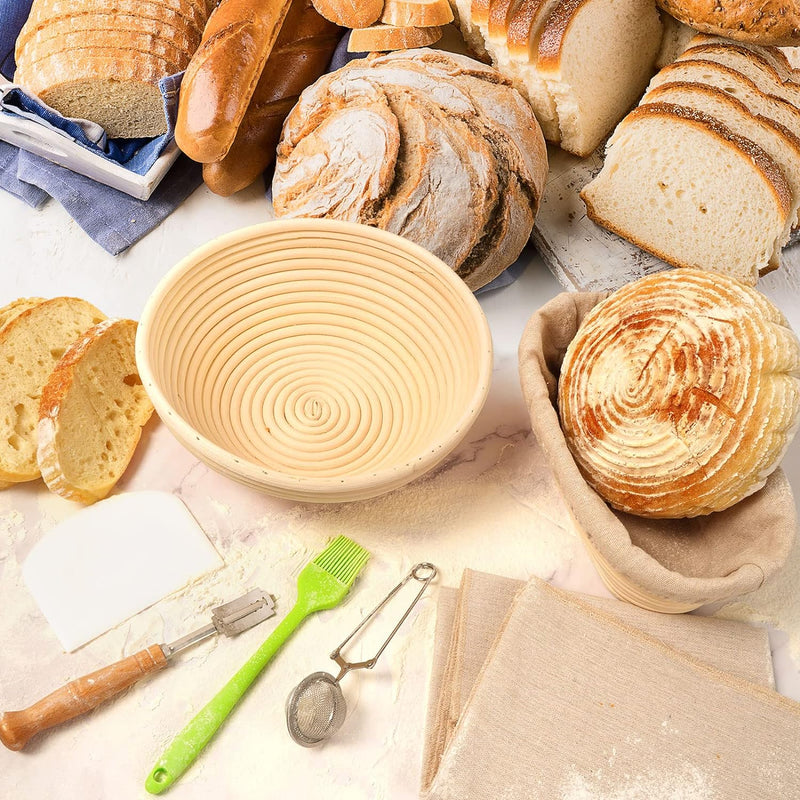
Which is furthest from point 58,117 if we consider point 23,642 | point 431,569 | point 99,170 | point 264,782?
point 264,782

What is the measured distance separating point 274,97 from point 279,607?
1055mm

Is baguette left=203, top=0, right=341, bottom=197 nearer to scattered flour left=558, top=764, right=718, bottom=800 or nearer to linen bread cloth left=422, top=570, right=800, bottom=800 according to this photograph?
linen bread cloth left=422, top=570, right=800, bottom=800

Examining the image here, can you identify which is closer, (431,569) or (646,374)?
(646,374)

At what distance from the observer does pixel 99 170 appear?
1.67m

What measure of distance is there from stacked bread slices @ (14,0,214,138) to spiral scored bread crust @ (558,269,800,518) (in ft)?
3.52

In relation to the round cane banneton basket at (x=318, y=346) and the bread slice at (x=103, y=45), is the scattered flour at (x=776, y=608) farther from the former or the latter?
the bread slice at (x=103, y=45)

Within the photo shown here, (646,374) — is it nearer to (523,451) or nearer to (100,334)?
(523,451)

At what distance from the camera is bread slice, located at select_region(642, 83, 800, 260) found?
1.49 metres

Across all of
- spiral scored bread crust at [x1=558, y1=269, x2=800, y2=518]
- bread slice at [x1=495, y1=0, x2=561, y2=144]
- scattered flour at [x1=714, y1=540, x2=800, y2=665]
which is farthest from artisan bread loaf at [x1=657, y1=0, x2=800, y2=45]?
scattered flour at [x1=714, y1=540, x2=800, y2=665]

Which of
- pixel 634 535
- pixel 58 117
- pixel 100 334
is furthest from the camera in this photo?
pixel 58 117

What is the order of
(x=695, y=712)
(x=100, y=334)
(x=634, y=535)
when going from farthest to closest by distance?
(x=100, y=334) < (x=634, y=535) < (x=695, y=712)

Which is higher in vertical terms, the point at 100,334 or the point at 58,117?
the point at 58,117

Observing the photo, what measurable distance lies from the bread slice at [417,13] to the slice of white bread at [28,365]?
85 cm

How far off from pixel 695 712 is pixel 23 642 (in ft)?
3.04
